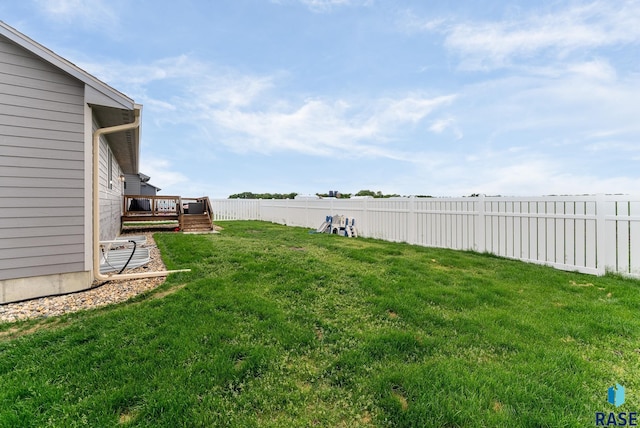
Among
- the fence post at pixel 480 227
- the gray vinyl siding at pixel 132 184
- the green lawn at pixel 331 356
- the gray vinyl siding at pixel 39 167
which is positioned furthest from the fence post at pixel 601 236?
the gray vinyl siding at pixel 132 184

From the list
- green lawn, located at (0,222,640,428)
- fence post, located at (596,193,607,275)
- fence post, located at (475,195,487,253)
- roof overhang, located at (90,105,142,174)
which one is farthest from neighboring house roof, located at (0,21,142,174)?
fence post, located at (596,193,607,275)

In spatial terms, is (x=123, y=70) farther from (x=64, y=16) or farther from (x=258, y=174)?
(x=258, y=174)

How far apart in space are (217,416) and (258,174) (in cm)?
2036

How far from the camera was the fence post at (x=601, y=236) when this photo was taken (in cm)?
553

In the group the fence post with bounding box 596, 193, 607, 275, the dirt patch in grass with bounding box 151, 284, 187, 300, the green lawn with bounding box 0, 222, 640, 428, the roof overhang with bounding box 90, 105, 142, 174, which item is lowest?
the green lawn with bounding box 0, 222, 640, 428

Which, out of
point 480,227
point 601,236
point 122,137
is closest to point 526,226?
point 480,227

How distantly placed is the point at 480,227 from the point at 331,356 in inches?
251

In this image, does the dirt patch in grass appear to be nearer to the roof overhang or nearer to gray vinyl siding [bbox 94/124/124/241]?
gray vinyl siding [bbox 94/124/124/241]

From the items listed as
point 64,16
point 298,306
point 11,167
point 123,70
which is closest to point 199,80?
point 123,70

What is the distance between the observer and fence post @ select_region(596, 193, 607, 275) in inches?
218

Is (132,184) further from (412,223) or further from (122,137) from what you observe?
(412,223)

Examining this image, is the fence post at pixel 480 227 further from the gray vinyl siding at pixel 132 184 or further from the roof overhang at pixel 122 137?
the gray vinyl siding at pixel 132 184

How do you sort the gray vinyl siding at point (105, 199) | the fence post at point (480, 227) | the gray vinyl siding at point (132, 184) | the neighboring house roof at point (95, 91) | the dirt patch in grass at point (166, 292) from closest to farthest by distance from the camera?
the dirt patch in grass at point (166, 292) → the neighboring house roof at point (95, 91) → the gray vinyl siding at point (105, 199) → the fence post at point (480, 227) → the gray vinyl siding at point (132, 184)

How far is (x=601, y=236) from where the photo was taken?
5551 mm
